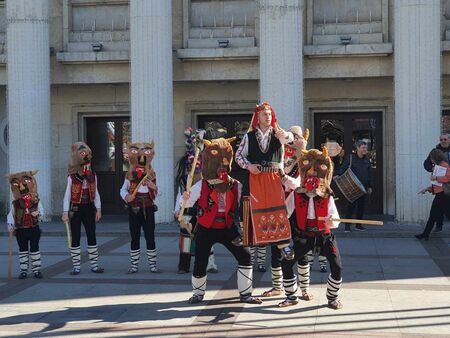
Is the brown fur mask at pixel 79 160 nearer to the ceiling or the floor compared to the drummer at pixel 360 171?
nearer to the ceiling

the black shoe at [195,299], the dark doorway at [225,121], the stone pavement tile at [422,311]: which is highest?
the dark doorway at [225,121]

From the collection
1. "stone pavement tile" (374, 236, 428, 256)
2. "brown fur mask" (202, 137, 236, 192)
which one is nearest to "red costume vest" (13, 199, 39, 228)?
"brown fur mask" (202, 137, 236, 192)

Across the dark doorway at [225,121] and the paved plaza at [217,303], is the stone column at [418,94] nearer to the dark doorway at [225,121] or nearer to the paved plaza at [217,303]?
the paved plaza at [217,303]

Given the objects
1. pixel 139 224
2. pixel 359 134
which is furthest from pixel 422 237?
pixel 139 224

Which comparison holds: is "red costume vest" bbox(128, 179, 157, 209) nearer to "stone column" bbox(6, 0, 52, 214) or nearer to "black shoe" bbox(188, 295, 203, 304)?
"black shoe" bbox(188, 295, 203, 304)

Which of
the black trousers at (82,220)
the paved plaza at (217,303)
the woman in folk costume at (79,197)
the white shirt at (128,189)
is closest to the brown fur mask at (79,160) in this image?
the woman in folk costume at (79,197)

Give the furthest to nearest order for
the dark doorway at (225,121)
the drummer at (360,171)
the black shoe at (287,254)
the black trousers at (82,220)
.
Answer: the dark doorway at (225,121), the drummer at (360,171), the black trousers at (82,220), the black shoe at (287,254)

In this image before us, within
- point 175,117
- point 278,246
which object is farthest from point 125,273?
point 175,117

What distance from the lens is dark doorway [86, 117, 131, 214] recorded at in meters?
18.3

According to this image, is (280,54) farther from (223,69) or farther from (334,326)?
(334,326)

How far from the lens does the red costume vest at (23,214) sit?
9.59m

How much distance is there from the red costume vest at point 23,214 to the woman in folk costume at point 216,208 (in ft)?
9.03

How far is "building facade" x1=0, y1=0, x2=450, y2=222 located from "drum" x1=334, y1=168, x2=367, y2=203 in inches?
70.5

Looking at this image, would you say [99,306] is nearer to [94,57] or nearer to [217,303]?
[217,303]
